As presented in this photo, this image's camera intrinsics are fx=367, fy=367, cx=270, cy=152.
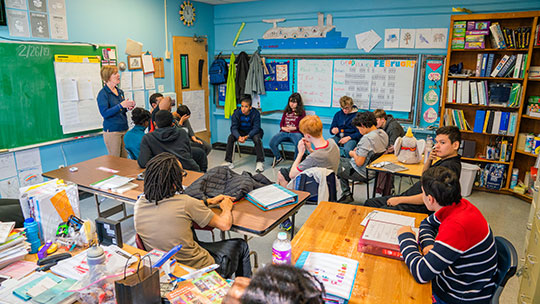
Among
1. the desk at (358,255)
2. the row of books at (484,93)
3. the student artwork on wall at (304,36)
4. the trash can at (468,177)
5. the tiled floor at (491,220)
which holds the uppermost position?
the student artwork on wall at (304,36)

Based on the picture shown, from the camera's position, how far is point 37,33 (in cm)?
405

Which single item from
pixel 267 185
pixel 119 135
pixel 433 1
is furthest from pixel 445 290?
pixel 433 1

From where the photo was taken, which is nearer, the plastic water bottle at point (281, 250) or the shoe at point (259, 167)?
the plastic water bottle at point (281, 250)

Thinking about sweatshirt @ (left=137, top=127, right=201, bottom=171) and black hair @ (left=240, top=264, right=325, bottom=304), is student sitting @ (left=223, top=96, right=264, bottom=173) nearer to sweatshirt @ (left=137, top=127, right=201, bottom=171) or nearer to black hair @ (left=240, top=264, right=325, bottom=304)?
sweatshirt @ (left=137, top=127, right=201, bottom=171)

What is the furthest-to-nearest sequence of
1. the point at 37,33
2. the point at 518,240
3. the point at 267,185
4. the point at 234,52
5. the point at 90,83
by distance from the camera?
the point at 234,52, the point at 90,83, the point at 37,33, the point at 518,240, the point at 267,185

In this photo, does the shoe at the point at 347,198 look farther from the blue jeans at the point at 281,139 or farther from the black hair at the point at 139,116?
the black hair at the point at 139,116

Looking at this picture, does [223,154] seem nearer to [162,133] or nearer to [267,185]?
[162,133]

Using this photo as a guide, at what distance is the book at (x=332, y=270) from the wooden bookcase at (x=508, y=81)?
12.5 feet

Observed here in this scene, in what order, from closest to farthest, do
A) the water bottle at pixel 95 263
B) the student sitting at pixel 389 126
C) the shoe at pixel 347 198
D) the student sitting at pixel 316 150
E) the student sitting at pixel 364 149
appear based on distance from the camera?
the water bottle at pixel 95 263 < the student sitting at pixel 316 150 < the student sitting at pixel 364 149 < the shoe at pixel 347 198 < the student sitting at pixel 389 126

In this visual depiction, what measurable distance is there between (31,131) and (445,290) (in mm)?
4375

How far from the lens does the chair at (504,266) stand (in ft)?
5.37

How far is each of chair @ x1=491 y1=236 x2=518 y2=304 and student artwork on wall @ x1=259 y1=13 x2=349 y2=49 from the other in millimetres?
4452

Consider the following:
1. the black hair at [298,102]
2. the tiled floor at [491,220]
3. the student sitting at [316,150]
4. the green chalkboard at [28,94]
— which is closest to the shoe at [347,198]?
the tiled floor at [491,220]

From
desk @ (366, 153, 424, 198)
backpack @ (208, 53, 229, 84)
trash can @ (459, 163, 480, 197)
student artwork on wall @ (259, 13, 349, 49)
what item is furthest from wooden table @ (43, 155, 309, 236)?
student artwork on wall @ (259, 13, 349, 49)
